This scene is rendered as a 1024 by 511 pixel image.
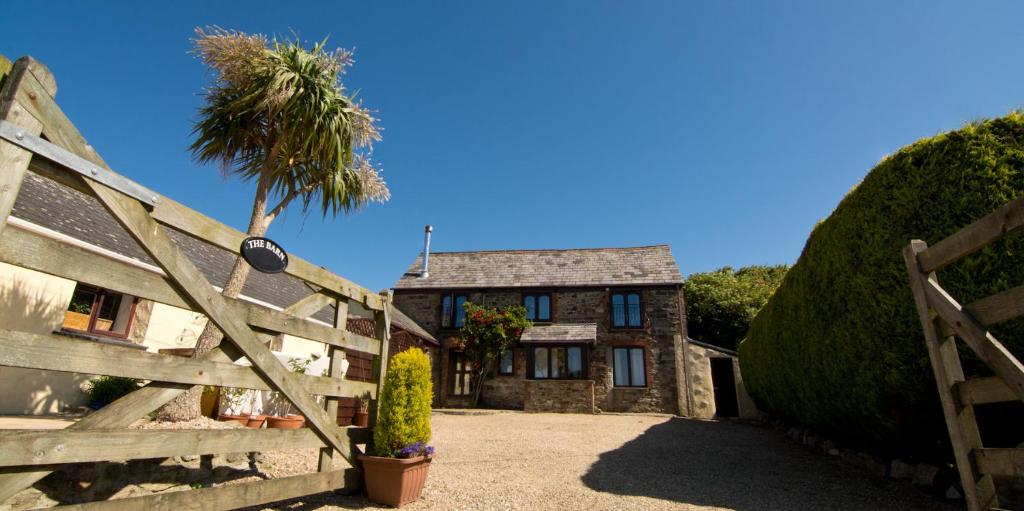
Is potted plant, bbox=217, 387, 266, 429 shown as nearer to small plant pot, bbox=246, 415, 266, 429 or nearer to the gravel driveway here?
small plant pot, bbox=246, 415, 266, 429

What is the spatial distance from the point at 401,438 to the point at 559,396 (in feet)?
46.0

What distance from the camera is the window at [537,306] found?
66.8ft

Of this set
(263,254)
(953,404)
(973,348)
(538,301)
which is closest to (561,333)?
(538,301)

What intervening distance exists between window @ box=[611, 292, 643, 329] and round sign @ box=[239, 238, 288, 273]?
1715 cm

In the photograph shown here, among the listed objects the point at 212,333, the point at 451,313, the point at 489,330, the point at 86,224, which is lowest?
the point at 212,333

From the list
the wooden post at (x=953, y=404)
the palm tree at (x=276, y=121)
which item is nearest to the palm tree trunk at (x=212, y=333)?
the palm tree at (x=276, y=121)

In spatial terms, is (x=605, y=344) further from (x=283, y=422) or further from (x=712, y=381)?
(x=283, y=422)

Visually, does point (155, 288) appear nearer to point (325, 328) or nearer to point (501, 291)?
point (325, 328)

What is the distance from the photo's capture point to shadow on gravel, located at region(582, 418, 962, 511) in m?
4.68

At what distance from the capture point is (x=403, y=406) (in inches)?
177

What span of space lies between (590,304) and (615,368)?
292cm

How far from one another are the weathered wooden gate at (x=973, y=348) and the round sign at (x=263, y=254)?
185 inches

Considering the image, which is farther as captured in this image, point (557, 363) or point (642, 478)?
point (557, 363)

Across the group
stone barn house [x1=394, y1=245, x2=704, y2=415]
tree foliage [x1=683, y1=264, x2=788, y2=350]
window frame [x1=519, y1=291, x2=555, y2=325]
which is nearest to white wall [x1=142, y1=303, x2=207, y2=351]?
stone barn house [x1=394, y1=245, x2=704, y2=415]
